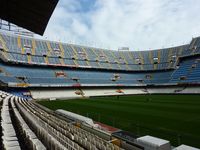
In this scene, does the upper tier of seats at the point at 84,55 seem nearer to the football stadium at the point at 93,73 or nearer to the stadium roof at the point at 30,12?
the football stadium at the point at 93,73

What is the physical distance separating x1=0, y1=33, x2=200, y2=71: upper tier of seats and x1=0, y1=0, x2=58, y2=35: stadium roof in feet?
130

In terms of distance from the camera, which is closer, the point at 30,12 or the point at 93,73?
the point at 30,12

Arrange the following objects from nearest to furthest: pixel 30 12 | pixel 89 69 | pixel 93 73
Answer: pixel 30 12, pixel 93 73, pixel 89 69

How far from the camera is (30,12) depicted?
880 centimetres

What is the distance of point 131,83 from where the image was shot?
2402 inches

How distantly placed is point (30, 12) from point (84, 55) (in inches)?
2143

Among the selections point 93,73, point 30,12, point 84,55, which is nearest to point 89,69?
point 93,73

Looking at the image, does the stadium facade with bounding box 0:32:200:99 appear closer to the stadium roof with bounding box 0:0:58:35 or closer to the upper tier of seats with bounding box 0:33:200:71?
the upper tier of seats with bounding box 0:33:200:71

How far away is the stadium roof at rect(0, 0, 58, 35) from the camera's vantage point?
765cm

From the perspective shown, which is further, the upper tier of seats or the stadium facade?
the upper tier of seats

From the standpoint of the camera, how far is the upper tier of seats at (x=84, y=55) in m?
51.2

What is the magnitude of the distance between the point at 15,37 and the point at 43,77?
16010mm

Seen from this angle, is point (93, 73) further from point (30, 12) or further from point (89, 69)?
point (30, 12)

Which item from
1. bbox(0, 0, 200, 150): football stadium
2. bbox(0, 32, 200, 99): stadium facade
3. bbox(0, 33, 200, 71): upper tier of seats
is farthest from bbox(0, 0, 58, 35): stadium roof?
bbox(0, 33, 200, 71): upper tier of seats
